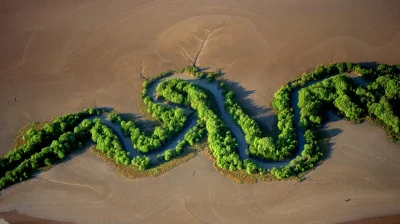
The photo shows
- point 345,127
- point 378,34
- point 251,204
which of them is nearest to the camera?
point 251,204

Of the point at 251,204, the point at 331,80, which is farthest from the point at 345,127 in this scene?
the point at 251,204

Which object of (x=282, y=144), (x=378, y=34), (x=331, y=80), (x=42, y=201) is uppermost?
(x=378, y=34)

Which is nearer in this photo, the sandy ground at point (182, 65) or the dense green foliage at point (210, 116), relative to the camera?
the sandy ground at point (182, 65)

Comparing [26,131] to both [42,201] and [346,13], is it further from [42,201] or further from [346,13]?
[346,13]

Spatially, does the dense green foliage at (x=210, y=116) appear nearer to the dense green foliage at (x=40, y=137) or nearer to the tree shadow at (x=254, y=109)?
the tree shadow at (x=254, y=109)

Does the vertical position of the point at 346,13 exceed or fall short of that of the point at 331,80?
it exceeds it

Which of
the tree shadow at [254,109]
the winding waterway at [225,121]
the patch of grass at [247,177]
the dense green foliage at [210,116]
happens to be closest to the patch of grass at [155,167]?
the winding waterway at [225,121]

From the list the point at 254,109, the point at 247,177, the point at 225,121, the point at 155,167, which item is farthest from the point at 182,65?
the point at 247,177
